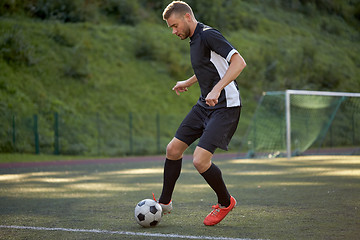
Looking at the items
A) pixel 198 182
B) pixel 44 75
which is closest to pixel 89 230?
pixel 198 182

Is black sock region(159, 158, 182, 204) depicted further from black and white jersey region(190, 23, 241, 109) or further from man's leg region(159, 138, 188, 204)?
black and white jersey region(190, 23, 241, 109)

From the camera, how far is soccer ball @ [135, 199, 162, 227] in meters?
4.88

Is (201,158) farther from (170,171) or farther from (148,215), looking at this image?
(148,215)

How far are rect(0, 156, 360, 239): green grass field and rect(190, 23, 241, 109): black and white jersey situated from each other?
1.21 m

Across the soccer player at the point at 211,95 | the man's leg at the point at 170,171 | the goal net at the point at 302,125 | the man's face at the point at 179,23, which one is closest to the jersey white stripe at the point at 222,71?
the soccer player at the point at 211,95

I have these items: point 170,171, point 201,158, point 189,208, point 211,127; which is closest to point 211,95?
point 211,127

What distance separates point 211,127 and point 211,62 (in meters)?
0.61

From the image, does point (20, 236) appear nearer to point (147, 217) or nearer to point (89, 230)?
point (89, 230)

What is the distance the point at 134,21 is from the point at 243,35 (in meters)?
8.70

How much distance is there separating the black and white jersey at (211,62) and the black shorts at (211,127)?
0.27ft

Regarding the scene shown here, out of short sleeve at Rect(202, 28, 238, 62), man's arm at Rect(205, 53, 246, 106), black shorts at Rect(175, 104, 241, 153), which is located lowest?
black shorts at Rect(175, 104, 241, 153)

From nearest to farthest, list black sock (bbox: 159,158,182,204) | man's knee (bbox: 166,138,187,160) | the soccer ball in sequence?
1. the soccer ball
2. man's knee (bbox: 166,138,187,160)
3. black sock (bbox: 159,158,182,204)

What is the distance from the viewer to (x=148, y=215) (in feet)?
16.1

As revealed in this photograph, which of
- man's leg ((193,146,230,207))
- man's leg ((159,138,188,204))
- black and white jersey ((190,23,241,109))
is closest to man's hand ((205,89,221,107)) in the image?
black and white jersey ((190,23,241,109))
